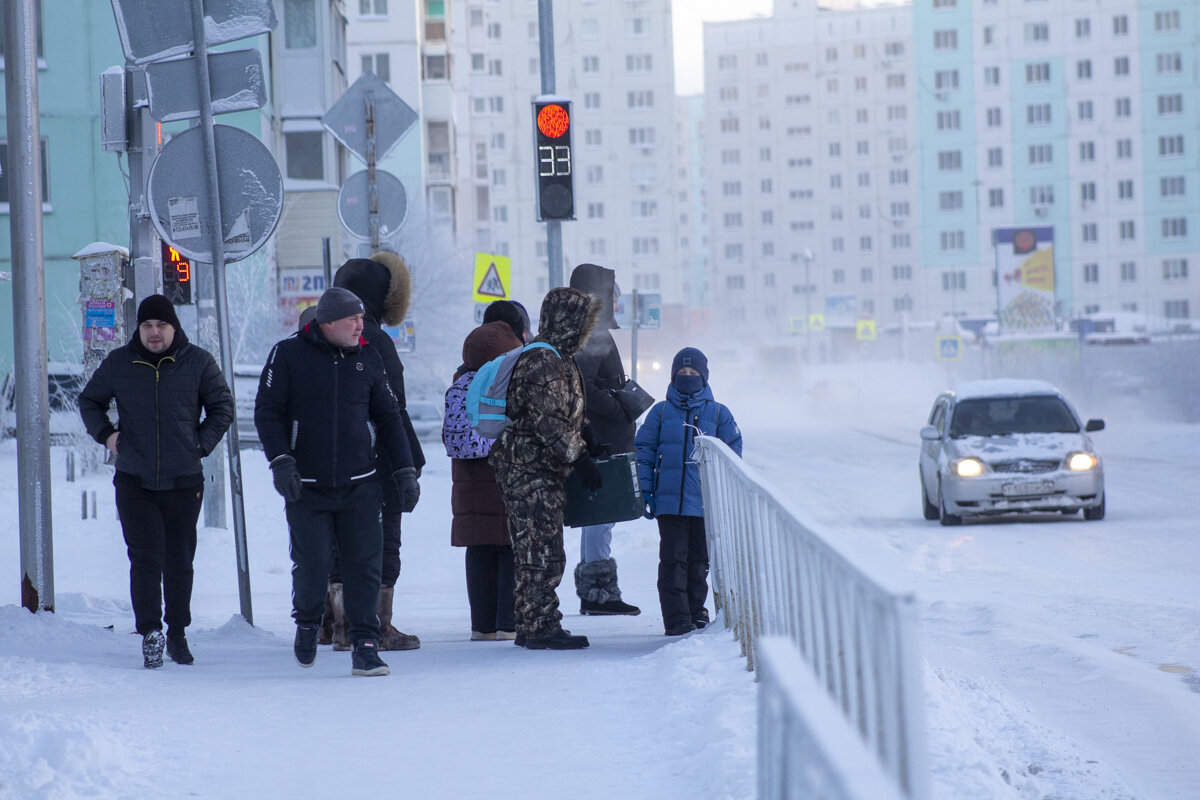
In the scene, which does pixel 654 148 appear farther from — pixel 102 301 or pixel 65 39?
pixel 102 301

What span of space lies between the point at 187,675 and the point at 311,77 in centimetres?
3165

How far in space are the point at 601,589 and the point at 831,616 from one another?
606 cm

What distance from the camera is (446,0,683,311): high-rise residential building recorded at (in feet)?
396

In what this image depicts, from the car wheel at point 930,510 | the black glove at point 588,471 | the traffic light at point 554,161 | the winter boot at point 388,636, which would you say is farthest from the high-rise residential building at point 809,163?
the black glove at point 588,471

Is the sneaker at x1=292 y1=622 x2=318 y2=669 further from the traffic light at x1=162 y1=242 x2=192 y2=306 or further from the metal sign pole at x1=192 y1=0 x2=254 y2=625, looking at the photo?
the traffic light at x1=162 y1=242 x2=192 y2=306

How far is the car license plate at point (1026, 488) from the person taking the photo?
16.7 metres

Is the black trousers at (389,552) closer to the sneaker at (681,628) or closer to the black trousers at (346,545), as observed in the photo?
the black trousers at (346,545)

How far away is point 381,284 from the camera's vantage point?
7609mm

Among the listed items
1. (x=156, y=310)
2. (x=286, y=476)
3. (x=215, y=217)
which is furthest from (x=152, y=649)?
(x=215, y=217)

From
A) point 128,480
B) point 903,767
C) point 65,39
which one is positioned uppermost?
point 65,39

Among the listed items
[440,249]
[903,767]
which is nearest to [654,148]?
[440,249]

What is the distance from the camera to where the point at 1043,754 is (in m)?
5.70

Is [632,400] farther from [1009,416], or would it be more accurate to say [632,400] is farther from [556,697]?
[1009,416]

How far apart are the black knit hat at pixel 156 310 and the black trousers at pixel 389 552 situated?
1.38 meters
